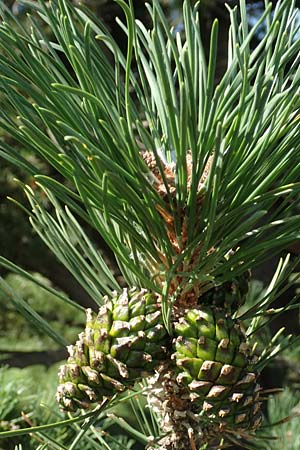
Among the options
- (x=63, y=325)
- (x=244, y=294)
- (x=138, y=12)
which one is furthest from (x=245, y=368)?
(x=63, y=325)

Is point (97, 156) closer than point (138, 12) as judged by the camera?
Yes

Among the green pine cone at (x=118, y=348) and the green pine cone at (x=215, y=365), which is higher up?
the green pine cone at (x=118, y=348)

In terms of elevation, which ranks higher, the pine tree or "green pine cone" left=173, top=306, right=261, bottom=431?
the pine tree

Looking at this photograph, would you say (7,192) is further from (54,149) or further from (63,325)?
(54,149)
